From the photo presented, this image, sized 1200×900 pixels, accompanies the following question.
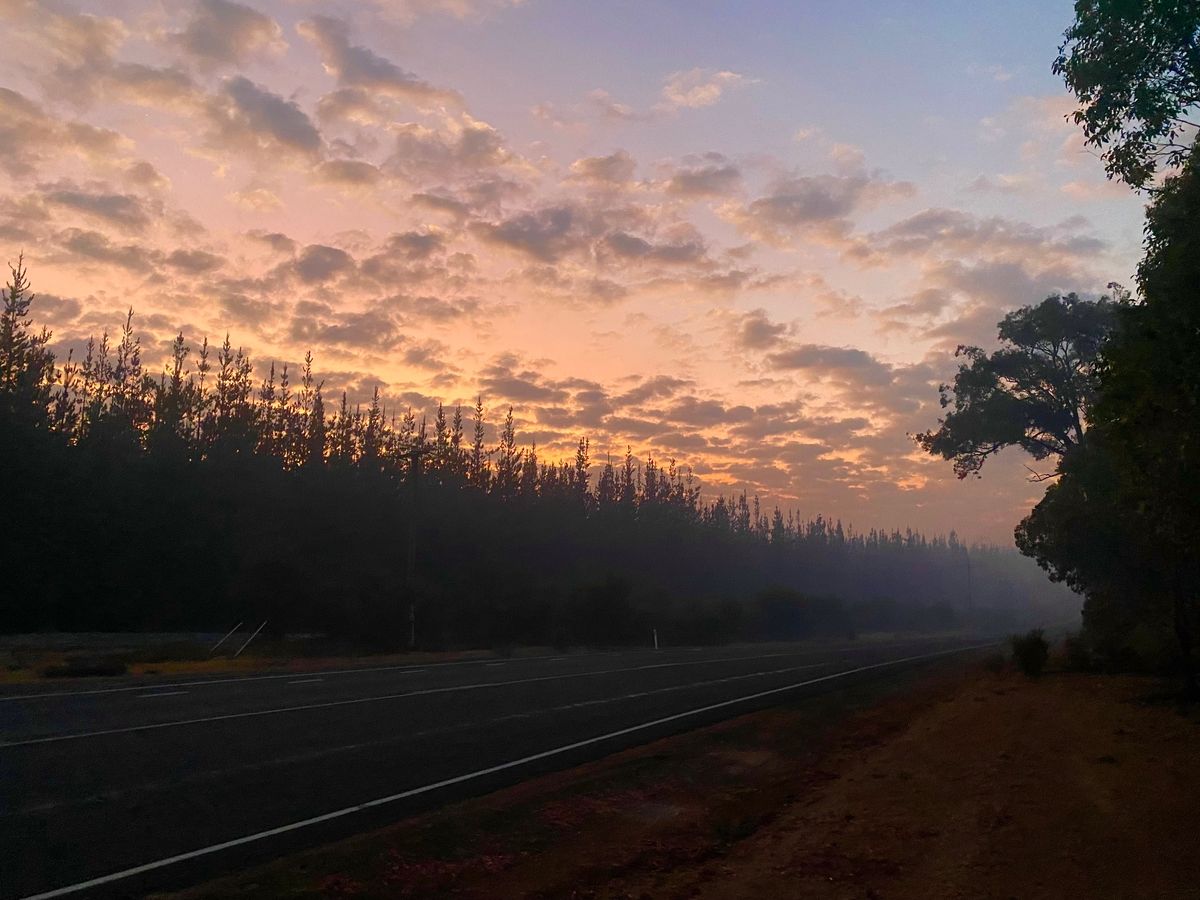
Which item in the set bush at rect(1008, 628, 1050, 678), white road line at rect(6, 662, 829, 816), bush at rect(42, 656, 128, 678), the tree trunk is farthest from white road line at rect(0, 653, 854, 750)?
the tree trunk

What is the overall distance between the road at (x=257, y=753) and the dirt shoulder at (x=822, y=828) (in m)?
0.82

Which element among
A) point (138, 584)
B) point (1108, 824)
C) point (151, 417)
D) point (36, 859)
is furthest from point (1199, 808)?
point (151, 417)

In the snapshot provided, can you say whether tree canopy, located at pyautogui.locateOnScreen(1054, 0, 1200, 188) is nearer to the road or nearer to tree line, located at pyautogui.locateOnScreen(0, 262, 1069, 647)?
the road

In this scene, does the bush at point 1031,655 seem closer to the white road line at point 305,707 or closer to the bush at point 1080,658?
the bush at point 1080,658

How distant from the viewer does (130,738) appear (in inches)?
520

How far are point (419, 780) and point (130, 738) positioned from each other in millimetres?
4881

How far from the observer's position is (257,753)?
1252 centimetres

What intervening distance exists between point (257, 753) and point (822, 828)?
25.0 feet

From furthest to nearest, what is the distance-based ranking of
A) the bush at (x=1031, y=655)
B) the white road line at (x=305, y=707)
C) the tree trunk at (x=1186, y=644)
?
the bush at (x=1031, y=655), the tree trunk at (x=1186, y=644), the white road line at (x=305, y=707)

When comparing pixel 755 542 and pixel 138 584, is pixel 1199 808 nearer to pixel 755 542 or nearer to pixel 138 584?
pixel 138 584

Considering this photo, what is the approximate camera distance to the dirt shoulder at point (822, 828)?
734cm

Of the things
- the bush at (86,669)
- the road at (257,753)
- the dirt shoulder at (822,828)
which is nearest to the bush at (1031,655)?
the road at (257,753)

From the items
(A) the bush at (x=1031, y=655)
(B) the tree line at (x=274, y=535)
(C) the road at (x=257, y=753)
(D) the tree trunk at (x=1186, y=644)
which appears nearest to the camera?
(C) the road at (x=257, y=753)

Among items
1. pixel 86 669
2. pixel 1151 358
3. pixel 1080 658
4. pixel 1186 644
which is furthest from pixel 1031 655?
pixel 86 669
